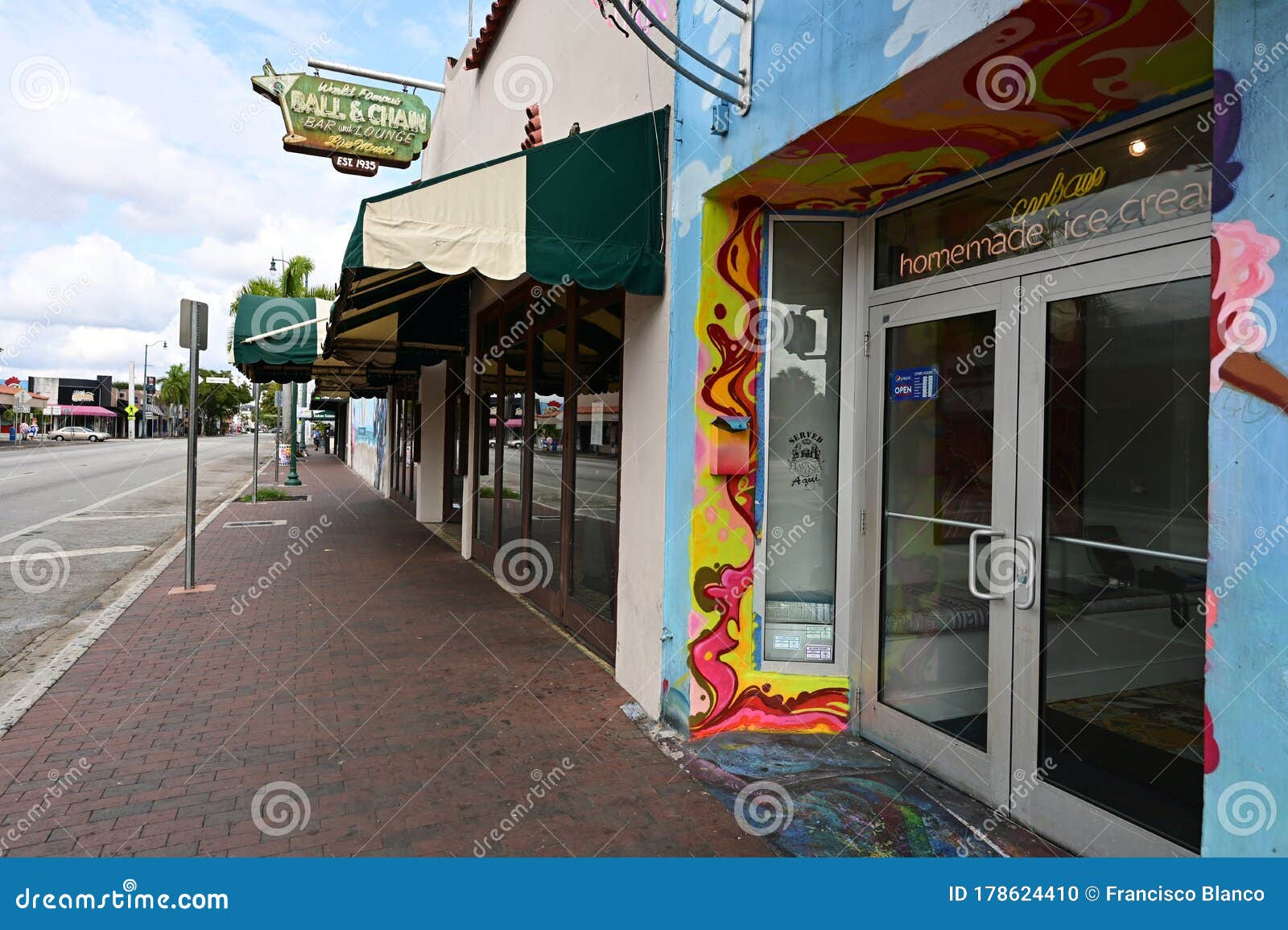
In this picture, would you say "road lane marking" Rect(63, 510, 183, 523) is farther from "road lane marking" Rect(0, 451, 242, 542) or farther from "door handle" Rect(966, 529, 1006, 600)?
"door handle" Rect(966, 529, 1006, 600)

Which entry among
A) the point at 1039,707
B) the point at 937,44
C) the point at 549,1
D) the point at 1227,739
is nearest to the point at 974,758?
the point at 1039,707

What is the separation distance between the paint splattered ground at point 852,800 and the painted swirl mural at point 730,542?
0.55 feet

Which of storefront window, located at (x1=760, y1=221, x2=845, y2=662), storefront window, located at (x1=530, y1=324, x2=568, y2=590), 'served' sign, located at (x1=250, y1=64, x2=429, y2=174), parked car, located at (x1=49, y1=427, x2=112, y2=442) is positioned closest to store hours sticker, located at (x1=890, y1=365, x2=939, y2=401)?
storefront window, located at (x1=760, y1=221, x2=845, y2=662)

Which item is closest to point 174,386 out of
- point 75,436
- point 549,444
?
point 75,436

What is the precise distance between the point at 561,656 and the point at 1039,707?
3.44 meters

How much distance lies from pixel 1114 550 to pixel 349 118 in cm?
1045

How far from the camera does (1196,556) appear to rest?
9.67 feet

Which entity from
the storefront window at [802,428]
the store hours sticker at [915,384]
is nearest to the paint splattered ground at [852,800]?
the storefront window at [802,428]

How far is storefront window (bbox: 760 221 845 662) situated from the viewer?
466 centimetres

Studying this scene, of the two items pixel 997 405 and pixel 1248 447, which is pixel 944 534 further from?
pixel 1248 447

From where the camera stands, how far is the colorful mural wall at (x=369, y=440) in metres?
22.6

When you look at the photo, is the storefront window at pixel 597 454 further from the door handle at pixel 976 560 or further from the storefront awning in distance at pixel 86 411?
the storefront awning in distance at pixel 86 411

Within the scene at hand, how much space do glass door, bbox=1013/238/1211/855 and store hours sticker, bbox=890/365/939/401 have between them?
612 mm

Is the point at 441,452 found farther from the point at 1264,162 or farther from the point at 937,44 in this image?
the point at 1264,162
